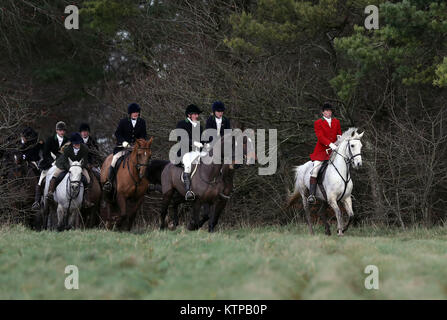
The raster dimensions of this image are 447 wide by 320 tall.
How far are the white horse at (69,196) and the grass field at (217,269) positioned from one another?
170 inches

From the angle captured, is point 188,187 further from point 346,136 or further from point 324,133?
point 346,136

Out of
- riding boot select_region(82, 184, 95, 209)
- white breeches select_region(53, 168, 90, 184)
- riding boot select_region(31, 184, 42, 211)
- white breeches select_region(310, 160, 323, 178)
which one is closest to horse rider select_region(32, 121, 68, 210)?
riding boot select_region(31, 184, 42, 211)

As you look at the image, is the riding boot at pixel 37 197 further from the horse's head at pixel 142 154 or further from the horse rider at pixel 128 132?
the horse's head at pixel 142 154

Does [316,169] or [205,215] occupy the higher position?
[316,169]

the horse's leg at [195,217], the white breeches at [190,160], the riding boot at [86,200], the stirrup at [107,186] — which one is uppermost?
the white breeches at [190,160]

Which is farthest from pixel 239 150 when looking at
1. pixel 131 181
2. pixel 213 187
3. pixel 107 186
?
pixel 107 186

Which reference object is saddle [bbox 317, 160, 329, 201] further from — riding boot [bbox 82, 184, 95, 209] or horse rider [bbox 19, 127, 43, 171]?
horse rider [bbox 19, 127, 43, 171]

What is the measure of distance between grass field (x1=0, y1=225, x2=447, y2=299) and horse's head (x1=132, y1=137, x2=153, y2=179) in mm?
3894

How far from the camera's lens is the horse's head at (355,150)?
45.0 feet

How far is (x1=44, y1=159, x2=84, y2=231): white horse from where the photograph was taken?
1555cm

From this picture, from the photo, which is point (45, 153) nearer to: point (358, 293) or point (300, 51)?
point (300, 51)

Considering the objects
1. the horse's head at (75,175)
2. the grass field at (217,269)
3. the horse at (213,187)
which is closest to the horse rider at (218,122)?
the horse at (213,187)

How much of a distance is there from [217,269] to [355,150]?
20.3ft

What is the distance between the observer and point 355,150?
13.9m
